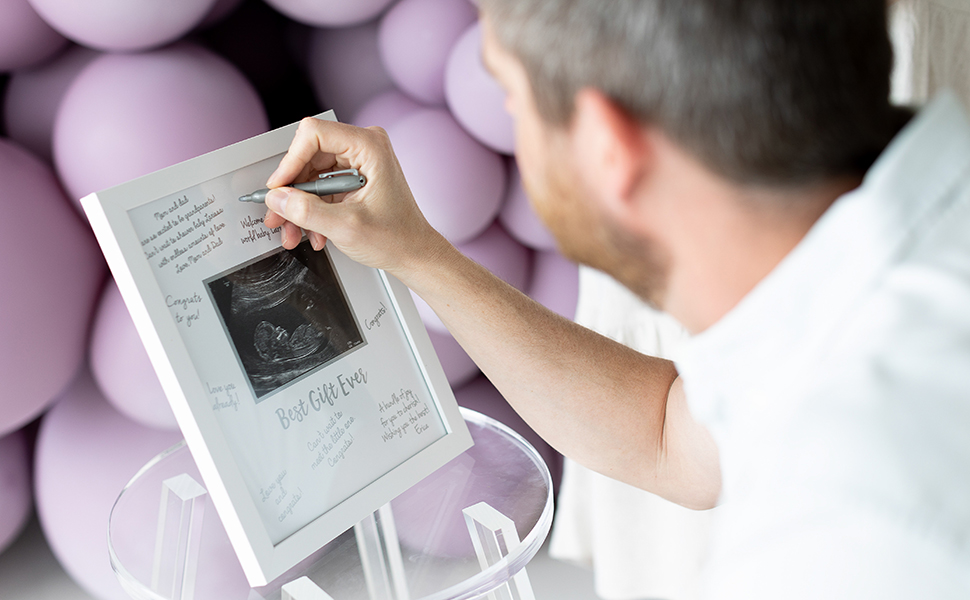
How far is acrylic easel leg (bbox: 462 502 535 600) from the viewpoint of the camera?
96cm

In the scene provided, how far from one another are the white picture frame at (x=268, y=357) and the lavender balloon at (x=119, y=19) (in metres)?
0.47

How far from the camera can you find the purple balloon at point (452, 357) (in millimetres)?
1562

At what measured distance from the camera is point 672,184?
0.68 metres

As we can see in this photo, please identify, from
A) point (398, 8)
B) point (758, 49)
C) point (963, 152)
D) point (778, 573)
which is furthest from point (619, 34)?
point (398, 8)

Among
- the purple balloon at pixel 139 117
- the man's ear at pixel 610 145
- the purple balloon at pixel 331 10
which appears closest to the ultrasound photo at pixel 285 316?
the man's ear at pixel 610 145

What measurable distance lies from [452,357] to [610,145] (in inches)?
38.4

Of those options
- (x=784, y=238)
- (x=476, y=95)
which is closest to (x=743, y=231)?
(x=784, y=238)

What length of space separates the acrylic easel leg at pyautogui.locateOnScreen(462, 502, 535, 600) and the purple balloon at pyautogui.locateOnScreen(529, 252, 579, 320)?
0.70m

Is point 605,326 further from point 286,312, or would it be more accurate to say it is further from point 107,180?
point 107,180

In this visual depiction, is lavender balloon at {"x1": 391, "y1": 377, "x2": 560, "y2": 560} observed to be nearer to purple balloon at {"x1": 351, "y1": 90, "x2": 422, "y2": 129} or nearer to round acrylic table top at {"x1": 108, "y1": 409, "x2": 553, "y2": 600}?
round acrylic table top at {"x1": 108, "y1": 409, "x2": 553, "y2": 600}

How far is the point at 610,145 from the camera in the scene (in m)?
0.65

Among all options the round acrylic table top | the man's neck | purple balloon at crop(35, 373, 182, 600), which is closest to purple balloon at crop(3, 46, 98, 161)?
purple balloon at crop(35, 373, 182, 600)

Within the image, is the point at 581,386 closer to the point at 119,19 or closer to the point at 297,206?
the point at 297,206

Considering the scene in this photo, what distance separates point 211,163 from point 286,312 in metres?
0.18
